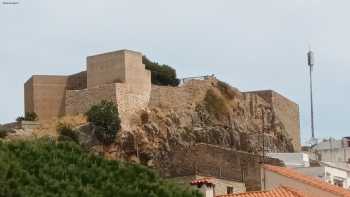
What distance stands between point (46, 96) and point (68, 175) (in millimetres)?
43140

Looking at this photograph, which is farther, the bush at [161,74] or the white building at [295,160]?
the bush at [161,74]

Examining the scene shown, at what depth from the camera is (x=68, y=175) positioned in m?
32.1

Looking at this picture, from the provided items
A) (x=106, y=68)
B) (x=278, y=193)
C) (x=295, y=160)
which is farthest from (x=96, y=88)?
(x=278, y=193)

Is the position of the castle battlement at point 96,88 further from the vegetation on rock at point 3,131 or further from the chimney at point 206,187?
the chimney at point 206,187

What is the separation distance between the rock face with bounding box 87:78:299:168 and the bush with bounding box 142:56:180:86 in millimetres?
2343

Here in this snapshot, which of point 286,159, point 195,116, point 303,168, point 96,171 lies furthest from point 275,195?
point 195,116

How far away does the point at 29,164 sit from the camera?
32.2 meters

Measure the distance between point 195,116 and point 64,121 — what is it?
7.85 metres

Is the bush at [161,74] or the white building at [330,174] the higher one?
the bush at [161,74]

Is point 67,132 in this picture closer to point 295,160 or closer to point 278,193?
point 295,160

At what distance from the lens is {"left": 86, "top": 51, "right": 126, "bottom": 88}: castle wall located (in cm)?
7231

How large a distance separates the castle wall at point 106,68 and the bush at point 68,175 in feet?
123

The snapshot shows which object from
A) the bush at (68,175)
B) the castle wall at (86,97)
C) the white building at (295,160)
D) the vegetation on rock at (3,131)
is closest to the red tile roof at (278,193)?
the bush at (68,175)

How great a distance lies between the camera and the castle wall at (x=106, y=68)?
237 ft
